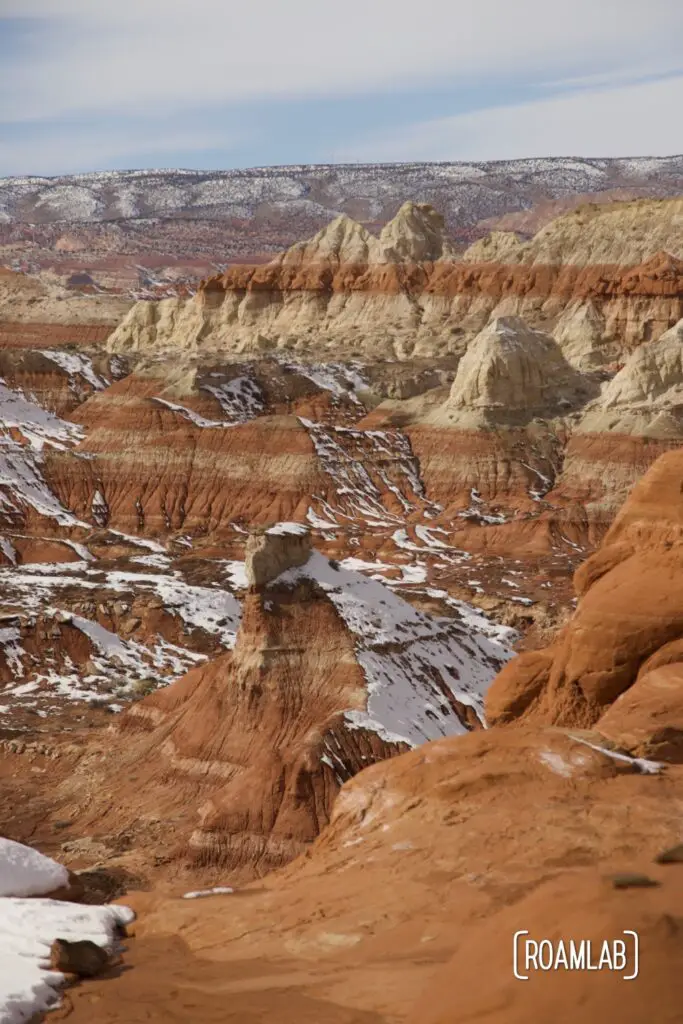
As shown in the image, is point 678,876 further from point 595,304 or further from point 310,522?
point 595,304

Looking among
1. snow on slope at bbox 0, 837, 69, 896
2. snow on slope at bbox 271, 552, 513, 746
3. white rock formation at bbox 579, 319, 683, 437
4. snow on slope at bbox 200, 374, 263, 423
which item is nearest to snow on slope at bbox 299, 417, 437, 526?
snow on slope at bbox 200, 374, 263, 423

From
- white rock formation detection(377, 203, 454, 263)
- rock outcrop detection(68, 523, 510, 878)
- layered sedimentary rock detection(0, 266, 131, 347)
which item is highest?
white rock formation detection(377, 203, 454, 263)

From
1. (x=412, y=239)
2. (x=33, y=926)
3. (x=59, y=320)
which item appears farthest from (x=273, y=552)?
(x=59, y=320)

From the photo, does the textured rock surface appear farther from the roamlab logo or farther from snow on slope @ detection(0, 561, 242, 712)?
snow on slope @ detection(0, 561, 242, 712)

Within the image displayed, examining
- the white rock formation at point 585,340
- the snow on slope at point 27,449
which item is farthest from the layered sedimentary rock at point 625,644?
the white rock formation at point 585,340

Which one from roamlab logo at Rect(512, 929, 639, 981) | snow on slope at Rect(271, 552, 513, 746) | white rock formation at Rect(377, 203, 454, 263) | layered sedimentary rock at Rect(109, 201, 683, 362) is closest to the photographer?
roamlab logo at Rect(512, 929, 639, 981)

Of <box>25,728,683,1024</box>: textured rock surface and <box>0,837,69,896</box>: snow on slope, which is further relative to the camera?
<box>0,837,69,896</box>: snow on slope

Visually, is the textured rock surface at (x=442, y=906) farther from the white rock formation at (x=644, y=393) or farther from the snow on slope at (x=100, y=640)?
→ the white rock formation at (x=644, y=393)
